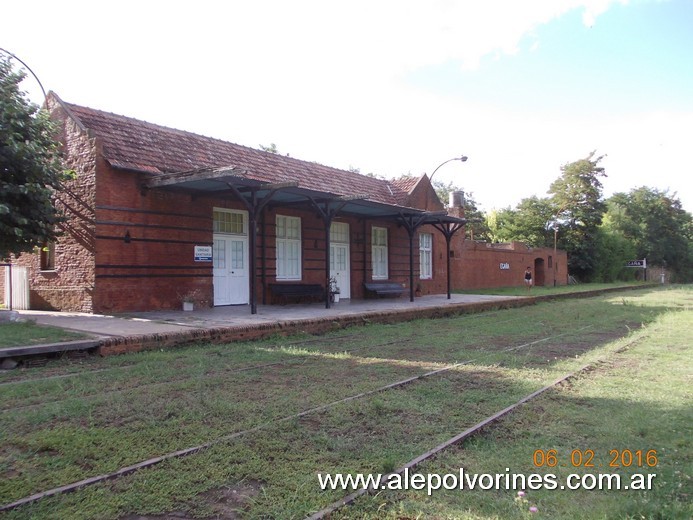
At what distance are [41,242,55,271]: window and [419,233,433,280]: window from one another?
49.5 feet

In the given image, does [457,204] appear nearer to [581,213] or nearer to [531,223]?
[531,223]

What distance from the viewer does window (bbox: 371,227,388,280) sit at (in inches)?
824

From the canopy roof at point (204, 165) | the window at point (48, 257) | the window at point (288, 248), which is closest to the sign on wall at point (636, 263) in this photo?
the canopy roof at point (204, 165)

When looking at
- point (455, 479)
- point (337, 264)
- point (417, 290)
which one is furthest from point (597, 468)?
point (417, 290)

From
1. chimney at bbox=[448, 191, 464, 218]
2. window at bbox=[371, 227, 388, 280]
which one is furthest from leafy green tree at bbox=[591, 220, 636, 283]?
window at bbox=[371, 227, 388, 280]

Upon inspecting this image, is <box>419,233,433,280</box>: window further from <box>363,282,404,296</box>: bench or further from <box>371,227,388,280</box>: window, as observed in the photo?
<box>363,282,404,296</box>: bench

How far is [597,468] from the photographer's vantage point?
386 centimetres

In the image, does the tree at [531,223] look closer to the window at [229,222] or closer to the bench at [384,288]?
the bench at [384,288]

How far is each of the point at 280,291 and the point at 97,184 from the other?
19.3 feet

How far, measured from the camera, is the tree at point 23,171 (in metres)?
9.69

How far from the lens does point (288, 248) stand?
16828 mm

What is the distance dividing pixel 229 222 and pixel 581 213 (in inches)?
1539

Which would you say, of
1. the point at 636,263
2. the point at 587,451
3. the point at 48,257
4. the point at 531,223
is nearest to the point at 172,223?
the point at 48,257
